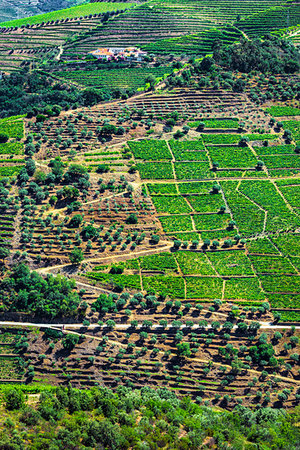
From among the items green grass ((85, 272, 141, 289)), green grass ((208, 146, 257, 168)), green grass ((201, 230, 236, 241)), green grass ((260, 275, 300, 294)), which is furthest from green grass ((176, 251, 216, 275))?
green grass ((208, 146, 257, 168))

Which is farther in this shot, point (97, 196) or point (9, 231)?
point (97, 196)

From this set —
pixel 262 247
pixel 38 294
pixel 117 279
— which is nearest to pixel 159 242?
pixel 117 279

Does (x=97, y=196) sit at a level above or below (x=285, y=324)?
above

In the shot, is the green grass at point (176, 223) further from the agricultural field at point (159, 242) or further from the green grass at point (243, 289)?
the green grass at point (243, 289)

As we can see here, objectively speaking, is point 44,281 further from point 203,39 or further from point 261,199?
point 203,39

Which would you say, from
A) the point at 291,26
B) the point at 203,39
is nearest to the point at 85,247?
the point at 203,39

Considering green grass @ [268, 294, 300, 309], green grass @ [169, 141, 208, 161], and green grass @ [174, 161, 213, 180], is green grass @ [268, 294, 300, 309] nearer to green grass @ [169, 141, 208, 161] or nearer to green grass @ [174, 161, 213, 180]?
green grass @ [174, 161, 213, 180]

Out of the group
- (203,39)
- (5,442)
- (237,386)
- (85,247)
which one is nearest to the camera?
(5,442)
